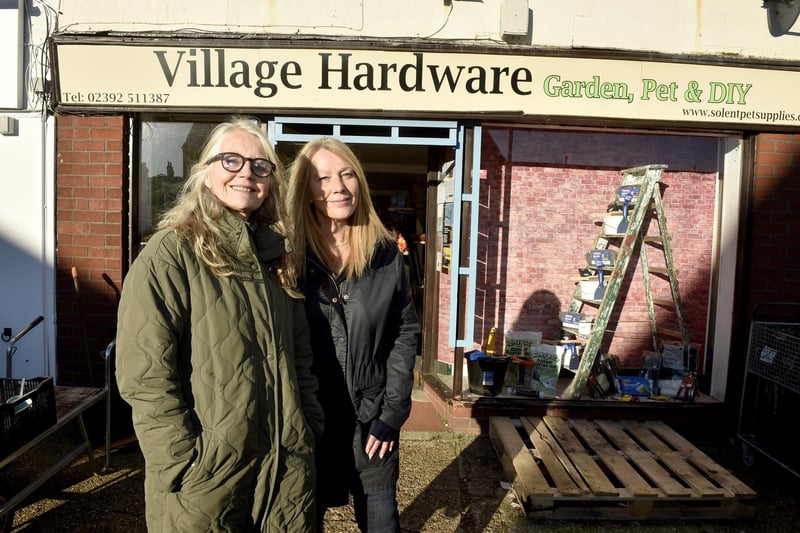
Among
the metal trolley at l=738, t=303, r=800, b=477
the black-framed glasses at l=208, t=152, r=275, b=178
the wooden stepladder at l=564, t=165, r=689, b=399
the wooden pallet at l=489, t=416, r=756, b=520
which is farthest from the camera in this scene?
the wooden stepladder at l=564, t=165, r=689, b=399

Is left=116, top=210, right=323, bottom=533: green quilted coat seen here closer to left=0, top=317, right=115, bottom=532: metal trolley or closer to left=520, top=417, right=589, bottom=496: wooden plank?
left=0, top=317, right=115, bottom=532: metal trolley

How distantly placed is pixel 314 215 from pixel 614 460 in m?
2.89

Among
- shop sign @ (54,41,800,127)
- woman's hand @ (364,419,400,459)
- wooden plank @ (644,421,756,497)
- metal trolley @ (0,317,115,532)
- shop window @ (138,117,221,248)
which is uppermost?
shop sign @ (54,41,800,127)

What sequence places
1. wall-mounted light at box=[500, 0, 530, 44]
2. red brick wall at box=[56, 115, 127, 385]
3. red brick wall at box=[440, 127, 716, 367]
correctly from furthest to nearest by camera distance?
red brick wall at box=[440, 127, 716, 367], red brick wall at box=[56, 115, 127, 385], wall-mounted light at box=[500, 0, 530, 44]

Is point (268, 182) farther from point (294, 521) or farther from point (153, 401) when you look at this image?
point (294, 521)

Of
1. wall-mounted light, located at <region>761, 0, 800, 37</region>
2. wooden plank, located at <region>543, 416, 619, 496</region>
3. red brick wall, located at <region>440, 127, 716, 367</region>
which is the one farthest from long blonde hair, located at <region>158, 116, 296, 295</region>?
wall-mounted light, located at <region>761, 0, 800, 37</region>

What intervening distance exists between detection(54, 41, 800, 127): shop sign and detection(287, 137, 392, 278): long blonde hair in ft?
8.00

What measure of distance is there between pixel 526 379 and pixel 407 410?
9.89 feet

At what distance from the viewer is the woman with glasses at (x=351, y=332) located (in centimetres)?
227

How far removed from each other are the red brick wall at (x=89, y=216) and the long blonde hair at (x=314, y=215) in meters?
3.03

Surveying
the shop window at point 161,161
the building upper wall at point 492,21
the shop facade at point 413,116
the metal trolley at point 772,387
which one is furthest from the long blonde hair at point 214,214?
the metal trolley at point 772,387

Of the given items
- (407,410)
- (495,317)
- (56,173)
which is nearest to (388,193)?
(495,317)

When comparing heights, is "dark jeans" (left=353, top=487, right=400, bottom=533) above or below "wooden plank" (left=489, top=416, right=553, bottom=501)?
above

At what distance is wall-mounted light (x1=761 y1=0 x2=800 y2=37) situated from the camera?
4730mm
